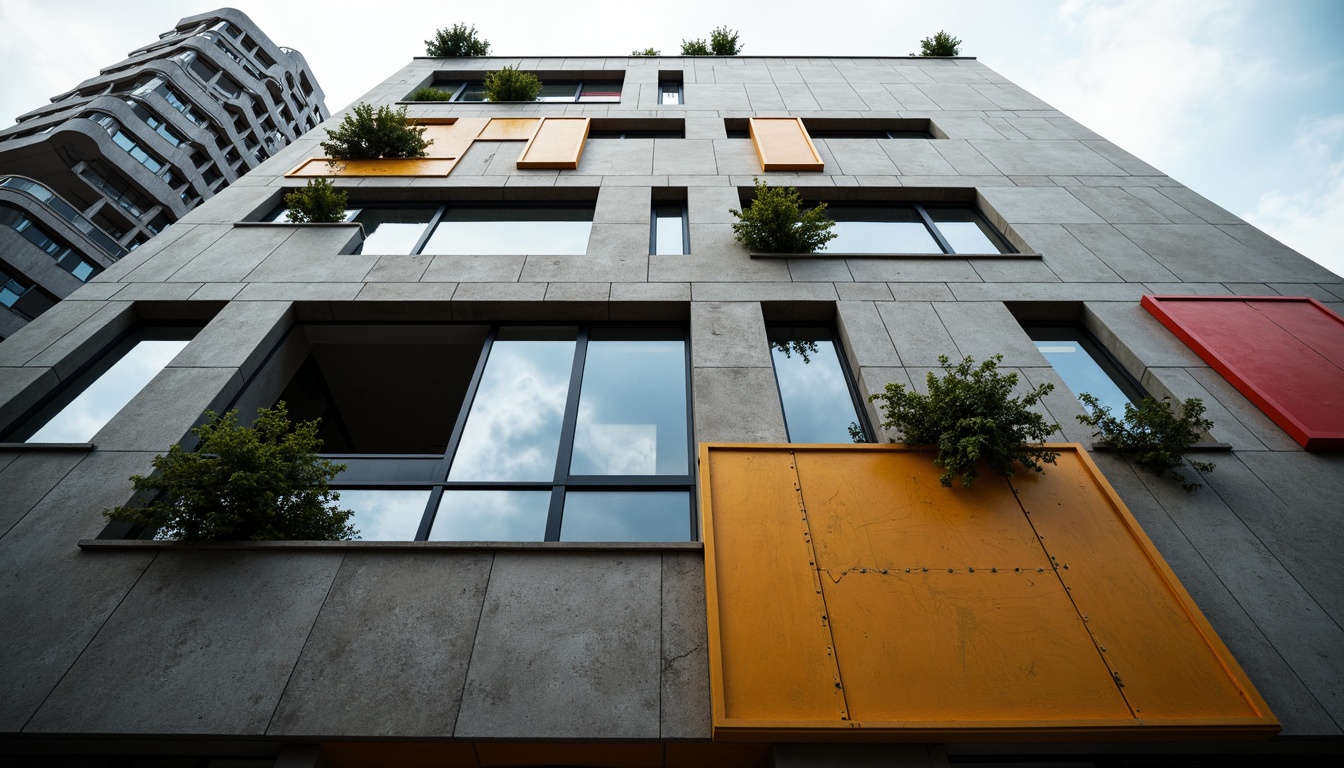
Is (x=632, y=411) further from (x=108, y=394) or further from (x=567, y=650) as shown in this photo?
(x=108, y=394)

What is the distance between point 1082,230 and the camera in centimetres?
A: 1120

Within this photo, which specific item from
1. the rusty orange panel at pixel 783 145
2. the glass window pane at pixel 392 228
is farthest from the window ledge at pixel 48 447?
the rusty orange panel at pixel 783 145

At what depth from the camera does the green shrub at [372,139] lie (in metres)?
13.3

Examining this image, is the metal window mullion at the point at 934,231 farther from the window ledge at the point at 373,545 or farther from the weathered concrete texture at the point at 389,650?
the weathered concrete texture at the point at 389,650

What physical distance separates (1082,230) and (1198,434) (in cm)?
541

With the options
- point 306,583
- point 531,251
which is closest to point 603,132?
point 531,251

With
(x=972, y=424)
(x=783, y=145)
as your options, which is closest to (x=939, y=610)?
(x=972, y=424)

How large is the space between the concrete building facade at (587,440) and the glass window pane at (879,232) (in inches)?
4.0

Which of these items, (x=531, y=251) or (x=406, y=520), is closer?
(x=406, y=520)

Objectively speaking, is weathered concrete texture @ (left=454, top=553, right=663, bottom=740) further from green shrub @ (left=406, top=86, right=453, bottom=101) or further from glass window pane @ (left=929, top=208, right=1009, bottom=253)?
green shrub @ (left=406, top=86, right=453, bottom=101)

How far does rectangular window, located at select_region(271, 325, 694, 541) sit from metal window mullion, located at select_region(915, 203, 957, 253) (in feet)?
18.8

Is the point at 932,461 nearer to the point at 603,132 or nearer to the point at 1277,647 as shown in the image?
the point at 1277,647

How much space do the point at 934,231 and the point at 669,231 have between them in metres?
5.35

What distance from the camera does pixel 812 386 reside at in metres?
8.69
